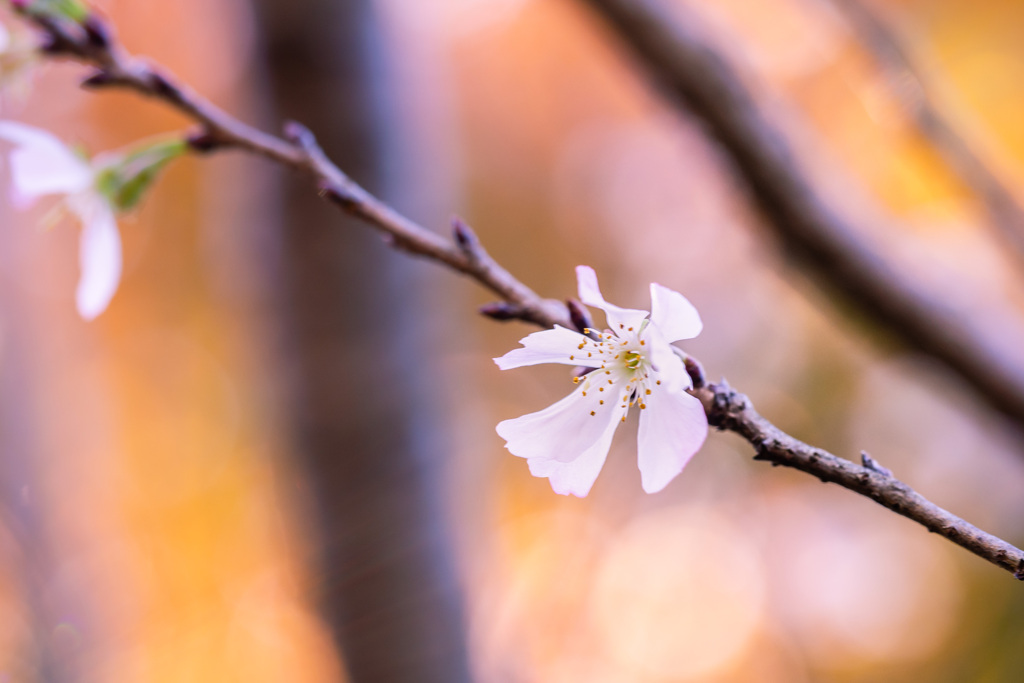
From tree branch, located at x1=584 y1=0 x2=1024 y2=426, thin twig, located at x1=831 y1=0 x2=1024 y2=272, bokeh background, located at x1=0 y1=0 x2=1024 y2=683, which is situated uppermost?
thin twig, located at x1=831 y1=0 x2=1024 y2=272

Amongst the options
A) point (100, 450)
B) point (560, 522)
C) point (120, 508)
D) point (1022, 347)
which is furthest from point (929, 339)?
point (100, 450)

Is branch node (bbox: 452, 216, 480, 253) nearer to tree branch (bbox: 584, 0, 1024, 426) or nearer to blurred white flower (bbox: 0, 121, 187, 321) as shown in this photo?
blurred white flower (bbox: 0, 121, 187, 321)

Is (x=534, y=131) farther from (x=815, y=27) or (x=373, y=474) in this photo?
(x=373, y=474)

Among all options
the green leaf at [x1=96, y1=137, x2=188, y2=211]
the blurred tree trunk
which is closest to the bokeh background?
the blurred tree trunk

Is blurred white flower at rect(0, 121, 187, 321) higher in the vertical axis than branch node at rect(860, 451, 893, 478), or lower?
lower

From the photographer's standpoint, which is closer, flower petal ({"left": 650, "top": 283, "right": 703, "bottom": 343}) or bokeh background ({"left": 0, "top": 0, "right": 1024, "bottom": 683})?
flower petal ({"left": 650, "top": 283, "right": 703, "bottom": 343})

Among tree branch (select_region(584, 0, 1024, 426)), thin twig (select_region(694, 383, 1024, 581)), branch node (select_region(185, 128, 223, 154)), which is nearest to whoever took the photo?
thin twig (select_region(694, 383, 1024, 581))
